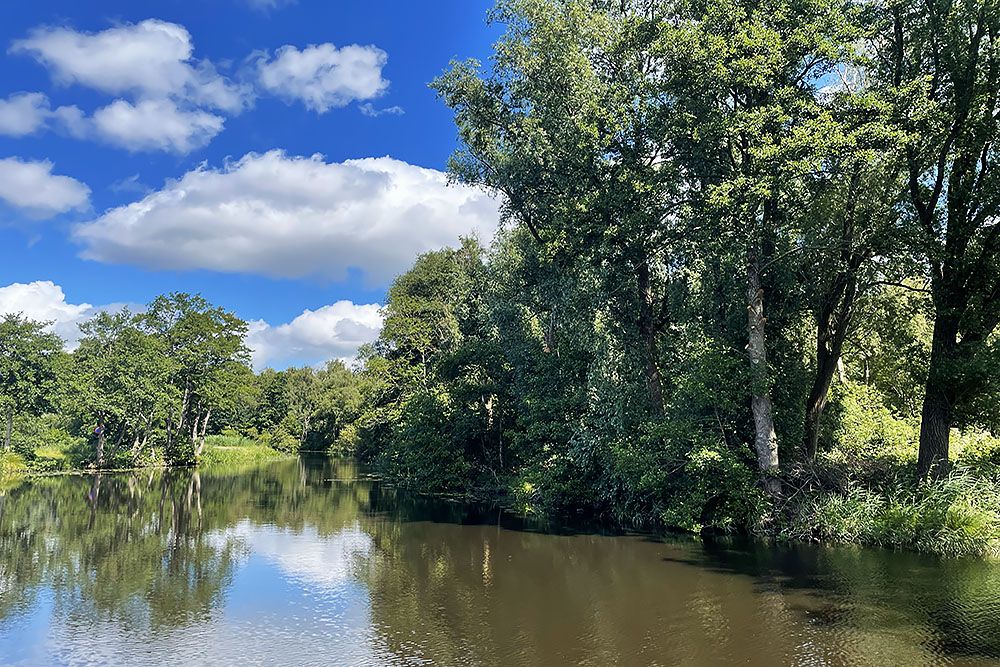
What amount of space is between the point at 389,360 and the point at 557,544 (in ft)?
97.8

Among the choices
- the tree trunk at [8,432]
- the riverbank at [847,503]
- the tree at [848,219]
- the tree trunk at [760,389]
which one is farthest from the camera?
the tree trunk at [8,432]

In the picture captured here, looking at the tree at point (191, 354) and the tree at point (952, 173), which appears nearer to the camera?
the tree at point (952, 173)

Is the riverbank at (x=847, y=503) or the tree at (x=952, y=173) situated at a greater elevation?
the tree at (x=952, y=173)

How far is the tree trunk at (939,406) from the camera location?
698 inches

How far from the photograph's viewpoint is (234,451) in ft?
217

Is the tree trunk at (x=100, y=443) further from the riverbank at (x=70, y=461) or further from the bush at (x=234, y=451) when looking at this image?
the bush at (x=234, y=451)

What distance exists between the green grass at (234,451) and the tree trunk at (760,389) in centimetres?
5225

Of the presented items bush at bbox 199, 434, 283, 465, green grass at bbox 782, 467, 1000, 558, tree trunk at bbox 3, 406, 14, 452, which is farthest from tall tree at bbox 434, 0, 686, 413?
bush at bbox 199, 434, 283, 465

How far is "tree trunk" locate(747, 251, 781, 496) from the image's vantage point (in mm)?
18984

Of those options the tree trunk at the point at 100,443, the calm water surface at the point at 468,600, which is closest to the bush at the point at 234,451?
the tree trunk at the point at 100,443

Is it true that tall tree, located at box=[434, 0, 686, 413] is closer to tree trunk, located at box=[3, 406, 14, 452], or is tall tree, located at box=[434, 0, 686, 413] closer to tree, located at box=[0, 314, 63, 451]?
tree trunk, located at box=[3, 406, 14, 452]

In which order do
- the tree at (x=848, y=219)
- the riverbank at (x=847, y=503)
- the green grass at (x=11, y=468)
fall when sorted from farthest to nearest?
the green grass at (x=11, y=468)
the tree at (x=848, y=219)
the riverbank at (x=847, y=503)

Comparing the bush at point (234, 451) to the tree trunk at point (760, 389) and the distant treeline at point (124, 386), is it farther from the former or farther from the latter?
the tree trunk at point (760, 389)

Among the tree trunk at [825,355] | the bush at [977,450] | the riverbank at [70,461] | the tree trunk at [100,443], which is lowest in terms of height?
the riverbank at [70,461]
